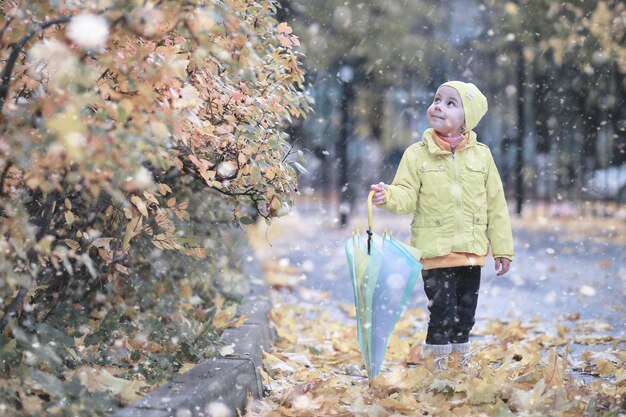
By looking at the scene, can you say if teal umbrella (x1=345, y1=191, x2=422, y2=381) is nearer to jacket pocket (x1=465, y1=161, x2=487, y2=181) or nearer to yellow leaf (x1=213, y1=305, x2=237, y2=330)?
jacket pocket (x1=465, y1=161, x2=487, y2=181)

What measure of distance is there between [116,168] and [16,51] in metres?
0.46

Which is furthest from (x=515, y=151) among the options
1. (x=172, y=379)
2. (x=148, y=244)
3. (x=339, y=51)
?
(x=172, y=379)

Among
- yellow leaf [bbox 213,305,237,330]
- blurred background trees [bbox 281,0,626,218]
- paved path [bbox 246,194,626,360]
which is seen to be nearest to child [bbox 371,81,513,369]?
yellow leaf [bbox 213,305,237,330]

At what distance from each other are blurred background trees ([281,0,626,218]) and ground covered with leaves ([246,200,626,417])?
6512 millimetres

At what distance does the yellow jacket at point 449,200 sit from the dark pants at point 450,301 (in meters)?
0.15

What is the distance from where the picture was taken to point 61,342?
3.02 m

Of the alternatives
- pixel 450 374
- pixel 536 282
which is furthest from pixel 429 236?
pixel 536 282

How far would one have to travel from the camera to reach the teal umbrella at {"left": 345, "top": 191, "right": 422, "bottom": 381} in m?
3.35

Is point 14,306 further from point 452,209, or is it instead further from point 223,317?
point 452,209

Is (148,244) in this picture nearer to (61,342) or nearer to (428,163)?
(61,342)

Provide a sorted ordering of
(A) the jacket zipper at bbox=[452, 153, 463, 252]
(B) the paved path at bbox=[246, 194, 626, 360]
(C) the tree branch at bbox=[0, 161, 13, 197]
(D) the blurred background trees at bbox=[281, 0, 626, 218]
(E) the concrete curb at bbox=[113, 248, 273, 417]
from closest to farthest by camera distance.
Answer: (C) the tree branch at bbox=[0, 161, 13, 197]
(E) the concrete curb at bbox=[113, 248, 273, 417]
(A) the jacket zipper at bbox=[452, 153, 463, 252]
(B) the paved path at bbox=[246, 194, 626, 360]
(D) the blurred background trees at bbox=[281, 0, 626, 218]

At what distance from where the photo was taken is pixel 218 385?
2934mm

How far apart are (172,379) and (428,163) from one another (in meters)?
1.61

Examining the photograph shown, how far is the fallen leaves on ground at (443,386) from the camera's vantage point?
309cm
